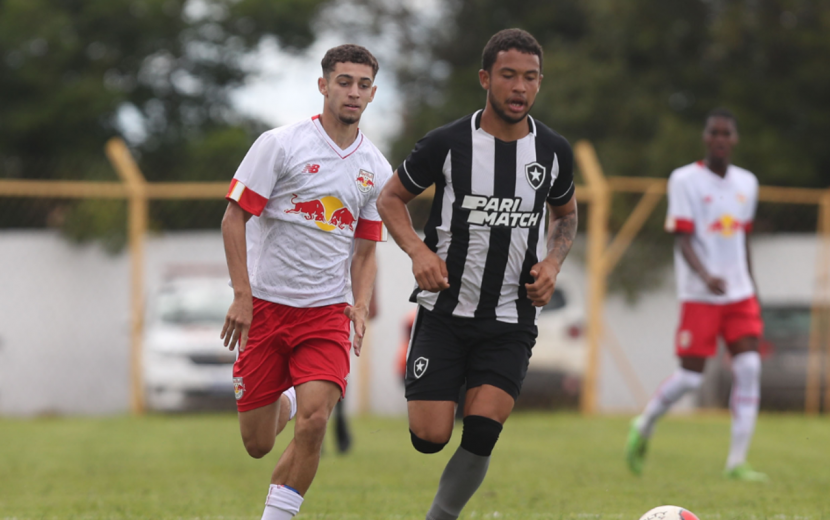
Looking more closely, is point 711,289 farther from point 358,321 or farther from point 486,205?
point 358,321

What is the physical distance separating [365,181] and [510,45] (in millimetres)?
989

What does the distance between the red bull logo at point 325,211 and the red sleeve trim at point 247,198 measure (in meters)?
0.16

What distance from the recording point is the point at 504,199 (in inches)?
177

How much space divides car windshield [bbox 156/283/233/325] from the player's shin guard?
331 inches

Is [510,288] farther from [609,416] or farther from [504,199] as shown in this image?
[609,416]

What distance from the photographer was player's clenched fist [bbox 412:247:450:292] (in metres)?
4.34

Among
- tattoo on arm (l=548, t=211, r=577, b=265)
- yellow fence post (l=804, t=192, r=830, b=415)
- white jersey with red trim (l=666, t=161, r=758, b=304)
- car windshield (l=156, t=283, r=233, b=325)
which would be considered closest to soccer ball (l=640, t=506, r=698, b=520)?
tattoo on arm (l=548, t=211, r=577, b=265)

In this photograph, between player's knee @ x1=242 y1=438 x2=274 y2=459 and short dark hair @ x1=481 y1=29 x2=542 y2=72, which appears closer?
short dark hair @ x1=481 y1=29 x2=542 y2=72

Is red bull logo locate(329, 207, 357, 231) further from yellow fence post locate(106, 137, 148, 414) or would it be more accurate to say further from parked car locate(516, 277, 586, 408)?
yellow fence post locate(106, 137, 148, 414)

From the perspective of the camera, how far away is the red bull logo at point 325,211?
480 centimetres

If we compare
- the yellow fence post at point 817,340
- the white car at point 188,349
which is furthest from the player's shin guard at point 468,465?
Answer: the yellow fence post at point 817,340

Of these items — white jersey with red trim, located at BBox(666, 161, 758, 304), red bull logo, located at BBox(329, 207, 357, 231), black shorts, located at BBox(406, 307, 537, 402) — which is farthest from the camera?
white jersey with red trim, located at BBox(666, 161, 758, 304)

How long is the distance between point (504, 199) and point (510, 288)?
0.39 meters

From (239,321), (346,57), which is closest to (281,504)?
(239,321)
